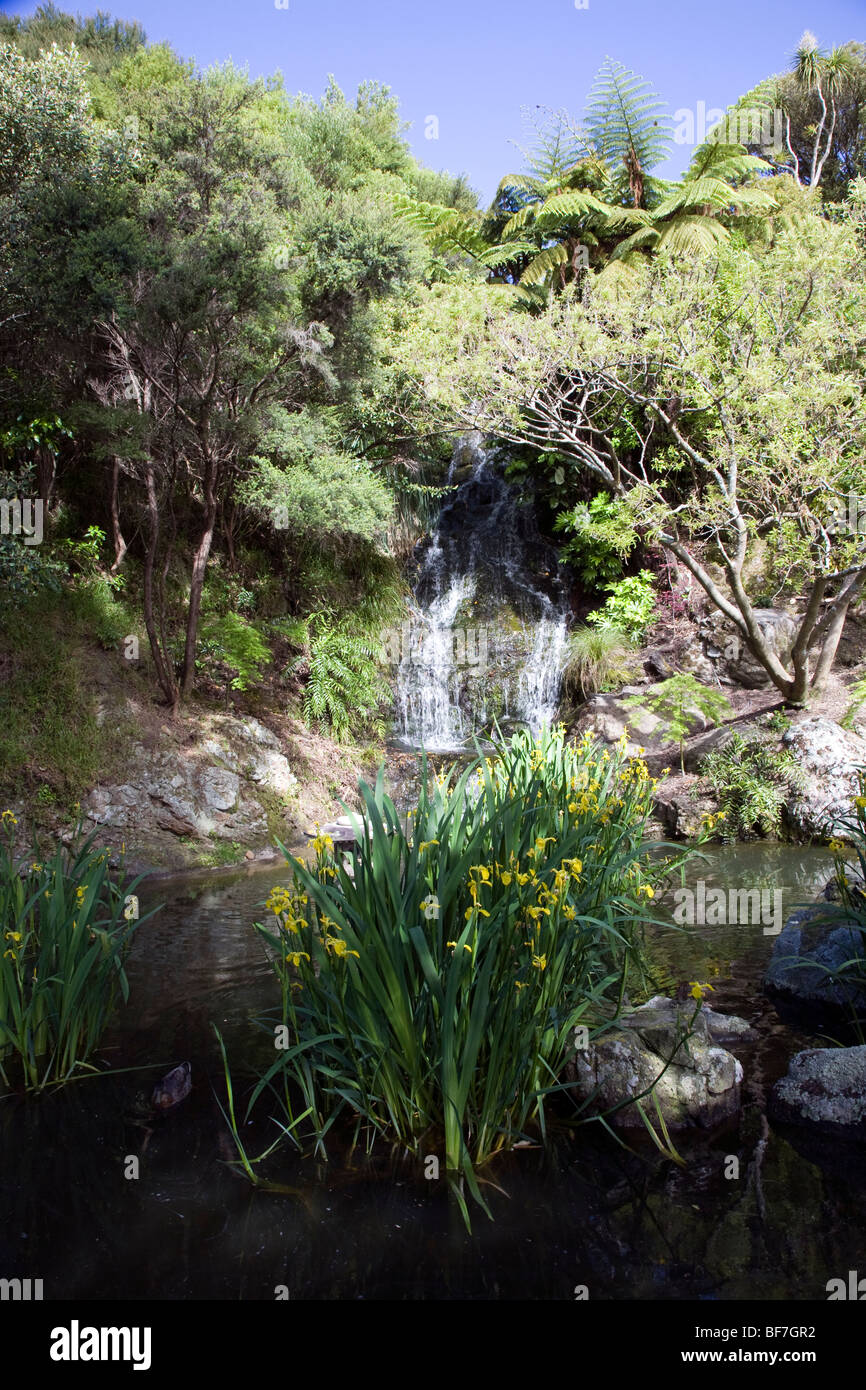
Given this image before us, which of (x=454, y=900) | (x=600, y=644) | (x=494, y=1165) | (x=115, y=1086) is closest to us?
(x=494, y=1165)

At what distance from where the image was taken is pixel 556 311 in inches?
378

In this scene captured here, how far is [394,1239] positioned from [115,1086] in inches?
57.4

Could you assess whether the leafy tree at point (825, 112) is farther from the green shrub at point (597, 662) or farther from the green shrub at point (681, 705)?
the green shrub at point (681, 705)

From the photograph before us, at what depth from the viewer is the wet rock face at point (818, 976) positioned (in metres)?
3.73

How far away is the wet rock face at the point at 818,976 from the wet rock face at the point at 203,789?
5.41 meters

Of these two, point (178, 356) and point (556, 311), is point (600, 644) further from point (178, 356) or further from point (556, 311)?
point (178, 356)

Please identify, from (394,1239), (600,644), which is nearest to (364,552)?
(600,644)

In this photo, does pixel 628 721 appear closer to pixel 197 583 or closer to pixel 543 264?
pixel 197 583

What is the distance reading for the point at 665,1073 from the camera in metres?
2.98

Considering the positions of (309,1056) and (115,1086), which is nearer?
(309,1056)

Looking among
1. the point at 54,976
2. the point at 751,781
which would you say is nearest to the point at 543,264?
the point at 751,781

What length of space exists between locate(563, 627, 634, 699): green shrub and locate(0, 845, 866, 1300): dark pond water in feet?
25.9

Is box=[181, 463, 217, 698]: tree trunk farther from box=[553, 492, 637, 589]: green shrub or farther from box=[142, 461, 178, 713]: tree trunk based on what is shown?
box=[553, 492, 637, 589]: green shrub

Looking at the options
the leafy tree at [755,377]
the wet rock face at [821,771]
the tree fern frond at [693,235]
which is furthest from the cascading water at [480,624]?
the tree fern frond at [693,235]
